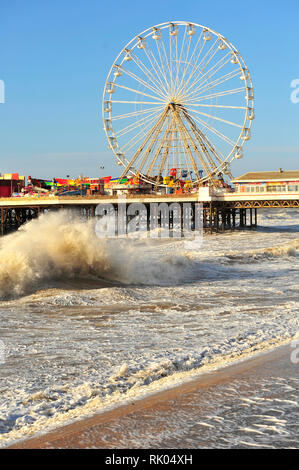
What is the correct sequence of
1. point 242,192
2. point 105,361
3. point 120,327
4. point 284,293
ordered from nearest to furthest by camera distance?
point 105,361 → point 120,327 → point 284,293 → point 242,192

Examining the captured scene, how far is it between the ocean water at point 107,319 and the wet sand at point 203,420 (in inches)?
10.8

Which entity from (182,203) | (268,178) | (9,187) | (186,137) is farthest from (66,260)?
(9,187)

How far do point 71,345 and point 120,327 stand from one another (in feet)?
5.62

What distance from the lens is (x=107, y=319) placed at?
11938mm

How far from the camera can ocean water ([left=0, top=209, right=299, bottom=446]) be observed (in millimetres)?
7055

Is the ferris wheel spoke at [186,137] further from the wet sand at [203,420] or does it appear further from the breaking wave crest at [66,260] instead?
the wet sand at [203,420]

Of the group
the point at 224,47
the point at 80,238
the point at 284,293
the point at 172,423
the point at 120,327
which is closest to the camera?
the point at 172,423

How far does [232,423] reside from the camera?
584 centimetres

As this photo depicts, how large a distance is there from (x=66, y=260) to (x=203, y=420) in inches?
543

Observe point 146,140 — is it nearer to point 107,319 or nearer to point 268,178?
point 268,178

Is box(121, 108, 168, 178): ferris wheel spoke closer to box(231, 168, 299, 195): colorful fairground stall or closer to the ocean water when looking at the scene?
box(231, 168, 299, 195): colorful fairground stall
